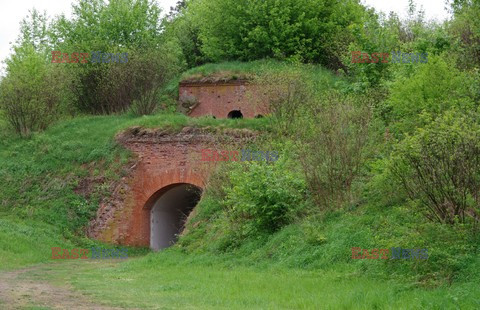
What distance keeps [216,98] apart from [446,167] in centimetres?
1919

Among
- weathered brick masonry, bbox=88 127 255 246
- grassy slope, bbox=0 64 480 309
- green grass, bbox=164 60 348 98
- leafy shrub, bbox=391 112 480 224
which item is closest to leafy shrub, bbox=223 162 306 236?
grassy slope, bbox=0 64 480 309

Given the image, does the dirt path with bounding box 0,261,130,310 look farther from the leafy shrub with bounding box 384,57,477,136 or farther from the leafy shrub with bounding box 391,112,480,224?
the leafy shrub with bounding box 384,57,477,136

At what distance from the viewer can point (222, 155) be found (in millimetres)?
18547

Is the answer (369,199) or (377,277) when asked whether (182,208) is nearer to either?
(369,199)

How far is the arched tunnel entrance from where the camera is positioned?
75.6 feet

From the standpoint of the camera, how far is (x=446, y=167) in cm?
905

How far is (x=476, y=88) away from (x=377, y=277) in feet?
20.7

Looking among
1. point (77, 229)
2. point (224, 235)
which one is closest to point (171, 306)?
point (224, 235)

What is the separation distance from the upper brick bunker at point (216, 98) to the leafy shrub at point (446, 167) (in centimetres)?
1708

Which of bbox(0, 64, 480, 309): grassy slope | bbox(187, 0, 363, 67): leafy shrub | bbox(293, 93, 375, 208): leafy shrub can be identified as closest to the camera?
bbox(0, 64, 480, 309): grassy slope

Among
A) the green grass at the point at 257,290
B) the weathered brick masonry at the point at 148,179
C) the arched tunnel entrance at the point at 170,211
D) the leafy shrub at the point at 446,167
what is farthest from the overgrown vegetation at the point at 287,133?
the arched tunnel entrance at the point at 170,211

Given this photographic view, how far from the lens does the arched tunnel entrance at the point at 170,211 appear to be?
23.0 metres


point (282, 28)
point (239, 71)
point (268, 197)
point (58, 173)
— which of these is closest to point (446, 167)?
point (268, 197)

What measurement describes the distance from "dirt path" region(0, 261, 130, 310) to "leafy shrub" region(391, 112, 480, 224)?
5.24m
